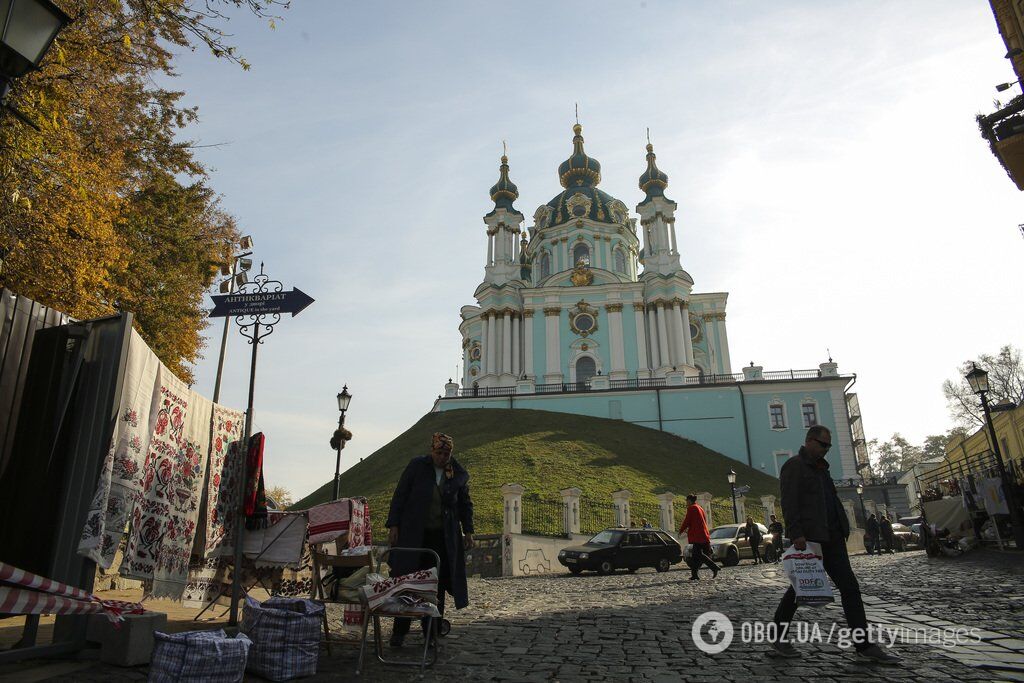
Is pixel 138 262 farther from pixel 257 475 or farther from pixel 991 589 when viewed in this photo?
pixel 991 589

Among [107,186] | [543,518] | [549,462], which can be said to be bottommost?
[543,518]

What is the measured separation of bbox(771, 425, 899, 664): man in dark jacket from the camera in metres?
5.26

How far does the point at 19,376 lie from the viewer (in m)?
5.14

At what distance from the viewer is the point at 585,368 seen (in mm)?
49969

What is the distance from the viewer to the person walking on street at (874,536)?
22.9 metres

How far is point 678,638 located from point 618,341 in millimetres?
44368

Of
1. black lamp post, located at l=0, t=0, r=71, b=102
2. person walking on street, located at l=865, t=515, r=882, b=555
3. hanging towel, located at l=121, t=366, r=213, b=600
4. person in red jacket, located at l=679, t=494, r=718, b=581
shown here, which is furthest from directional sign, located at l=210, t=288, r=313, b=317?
person walking on street, located at l=865, t=515, r=882, b=555

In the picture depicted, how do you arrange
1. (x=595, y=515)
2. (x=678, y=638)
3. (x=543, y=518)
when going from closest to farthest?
(x=678, y=638) < (x=543, y=518) < (x=595, y=515)

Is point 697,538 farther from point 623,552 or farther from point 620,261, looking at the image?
point 620,261

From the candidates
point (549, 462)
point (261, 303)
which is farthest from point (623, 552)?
point (549, 462)

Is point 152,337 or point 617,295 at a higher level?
point 617,295

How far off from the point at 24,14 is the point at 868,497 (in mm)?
44653

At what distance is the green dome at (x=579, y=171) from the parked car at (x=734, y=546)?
46879 mm

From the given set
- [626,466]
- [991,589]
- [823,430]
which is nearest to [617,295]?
[626,466]
